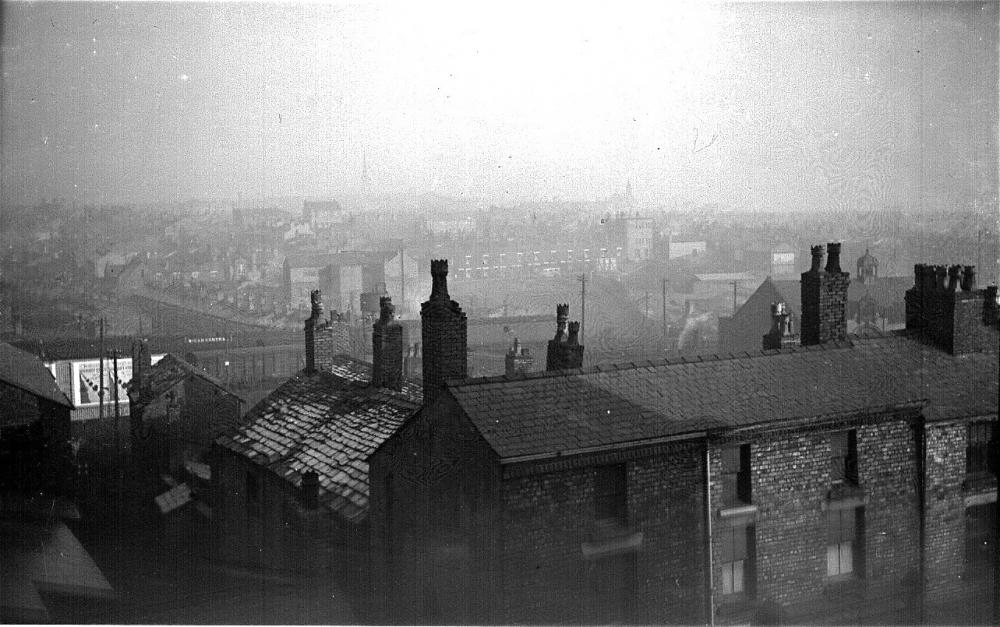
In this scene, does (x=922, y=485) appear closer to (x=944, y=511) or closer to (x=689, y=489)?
(x=944, y=511)

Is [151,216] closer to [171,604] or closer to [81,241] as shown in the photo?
[81,241]

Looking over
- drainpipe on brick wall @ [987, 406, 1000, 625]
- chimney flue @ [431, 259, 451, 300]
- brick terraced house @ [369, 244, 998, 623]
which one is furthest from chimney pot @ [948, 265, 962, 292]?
chimney flue @ [431, 259, 451, 300]

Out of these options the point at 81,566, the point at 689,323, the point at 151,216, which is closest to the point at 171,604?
the point at 81,566

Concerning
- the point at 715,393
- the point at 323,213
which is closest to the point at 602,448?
the point at 715,393

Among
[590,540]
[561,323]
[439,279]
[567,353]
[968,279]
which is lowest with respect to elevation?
[590,540]

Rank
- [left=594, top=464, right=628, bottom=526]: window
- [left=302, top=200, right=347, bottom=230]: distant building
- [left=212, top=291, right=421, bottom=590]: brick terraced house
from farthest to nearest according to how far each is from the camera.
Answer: [left=302, top=200, right=347, bottom=230]: distant building < [left=212, top=291, right=421, bottom=590]: brick terraced house < [left=594, top=464, right=628, bottom=526]: window

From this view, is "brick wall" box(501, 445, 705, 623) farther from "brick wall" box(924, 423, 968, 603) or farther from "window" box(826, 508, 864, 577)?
"brick wall" box(924, 423, 968, 603)

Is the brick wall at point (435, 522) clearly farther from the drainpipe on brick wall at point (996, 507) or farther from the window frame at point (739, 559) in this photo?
the drainpipe on brick wall at point (996, 507)
